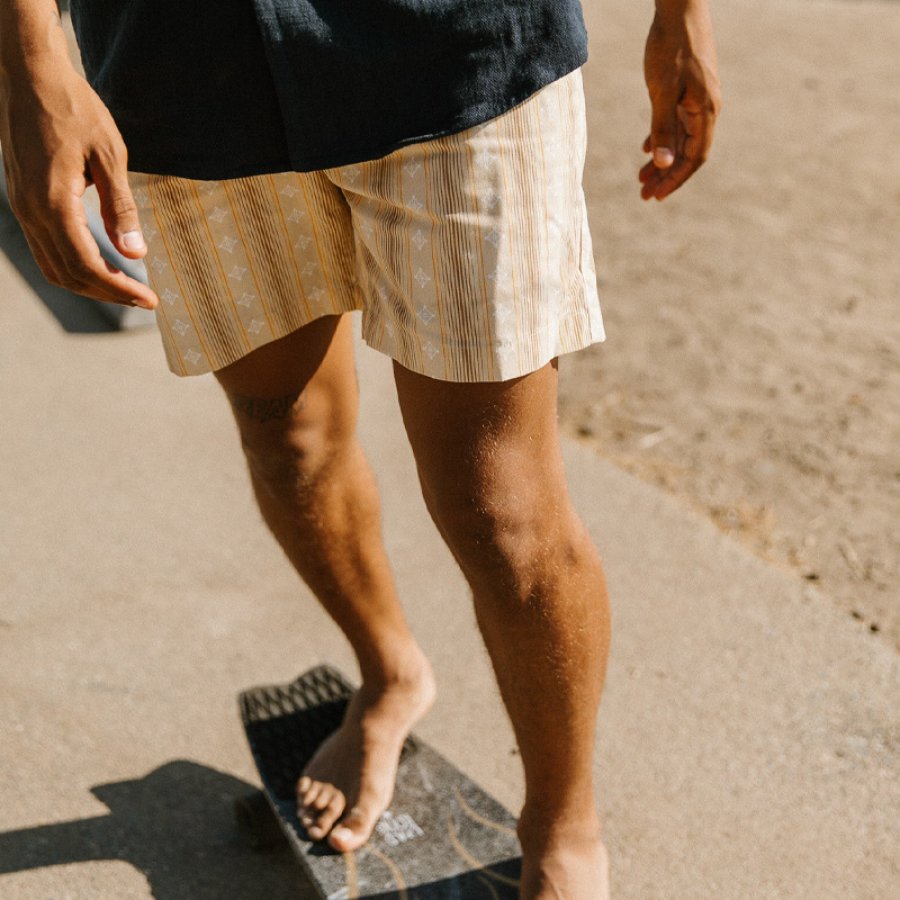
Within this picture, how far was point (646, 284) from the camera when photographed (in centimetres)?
412

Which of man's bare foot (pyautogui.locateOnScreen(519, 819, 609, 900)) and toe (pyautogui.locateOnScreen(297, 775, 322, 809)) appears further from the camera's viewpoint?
toe (pyautogui.locateOnScreen(297, 775, 322, 809))

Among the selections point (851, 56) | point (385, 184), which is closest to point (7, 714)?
point (385, 184)

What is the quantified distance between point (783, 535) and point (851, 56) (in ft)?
15.1

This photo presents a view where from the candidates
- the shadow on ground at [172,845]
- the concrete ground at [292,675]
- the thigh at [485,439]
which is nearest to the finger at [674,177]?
the thigh at [485,439]

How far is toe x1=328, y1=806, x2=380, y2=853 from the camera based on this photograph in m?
1.87

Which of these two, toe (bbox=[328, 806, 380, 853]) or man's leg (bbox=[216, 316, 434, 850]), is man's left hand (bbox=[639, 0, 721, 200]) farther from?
toe (bbox=[328, 806, 380, 853])

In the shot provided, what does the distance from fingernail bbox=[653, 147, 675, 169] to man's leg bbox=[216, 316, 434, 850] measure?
548 mm

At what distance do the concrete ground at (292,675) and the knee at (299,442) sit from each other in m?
0.62

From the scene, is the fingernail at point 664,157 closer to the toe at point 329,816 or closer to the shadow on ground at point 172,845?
the toe at point 329,816

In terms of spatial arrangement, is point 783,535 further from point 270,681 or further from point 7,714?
point 7,714

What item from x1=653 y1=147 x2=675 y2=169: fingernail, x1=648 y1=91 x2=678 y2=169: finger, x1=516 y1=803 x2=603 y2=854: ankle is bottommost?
x1=516 y1=803 x2=603 y2=854: ankle

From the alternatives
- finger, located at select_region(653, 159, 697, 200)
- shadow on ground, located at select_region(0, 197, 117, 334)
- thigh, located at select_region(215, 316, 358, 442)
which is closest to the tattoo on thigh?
thigh, located at select_region(215, 316, 358, 442)

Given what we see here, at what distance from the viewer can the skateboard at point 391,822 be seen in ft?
5.97

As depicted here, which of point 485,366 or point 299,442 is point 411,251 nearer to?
point 485,366
